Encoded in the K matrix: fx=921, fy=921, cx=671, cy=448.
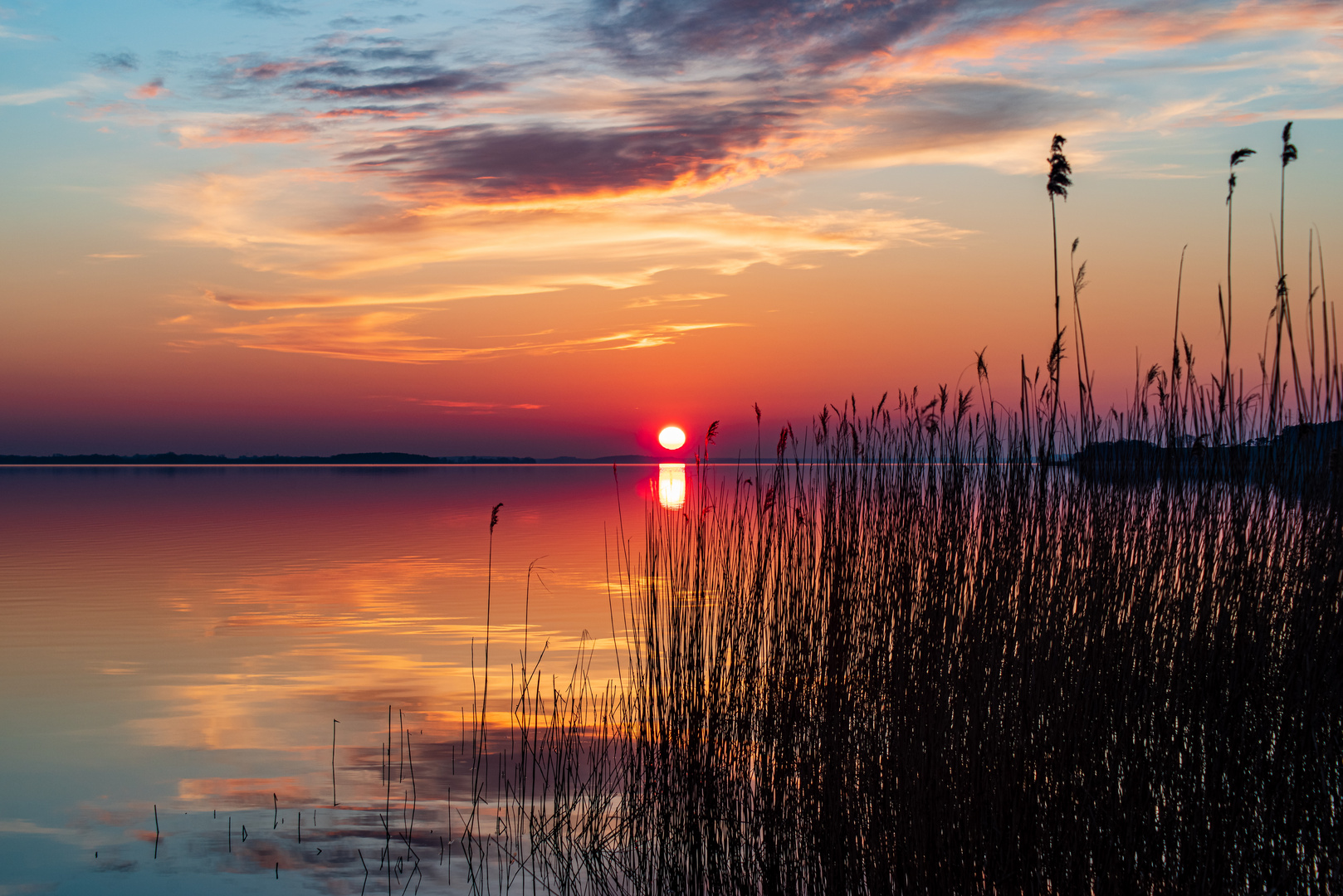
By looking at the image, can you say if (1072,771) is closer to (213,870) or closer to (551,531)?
(213,870)

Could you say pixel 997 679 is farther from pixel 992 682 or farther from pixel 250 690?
pixel 250 690

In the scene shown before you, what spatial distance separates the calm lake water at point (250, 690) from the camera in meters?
5.89

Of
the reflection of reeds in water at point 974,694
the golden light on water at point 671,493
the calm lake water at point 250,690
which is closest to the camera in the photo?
the reflection of reeds in water at point 974,694

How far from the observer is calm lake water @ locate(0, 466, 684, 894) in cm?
589

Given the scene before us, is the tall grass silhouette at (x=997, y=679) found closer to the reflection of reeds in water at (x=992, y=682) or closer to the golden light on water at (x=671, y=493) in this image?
the reflection of reeds in water at (x=992, y=682)

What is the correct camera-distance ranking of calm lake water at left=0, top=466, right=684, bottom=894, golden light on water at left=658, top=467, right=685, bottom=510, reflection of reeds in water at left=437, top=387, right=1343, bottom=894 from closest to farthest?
reflection of reeds in water at left=437, top=387, right=1343, bottom=894
calm lake water at left=0, top=466, right=684, bottom=894
golden light on water at left=658, top=467, right=685, bottom=510

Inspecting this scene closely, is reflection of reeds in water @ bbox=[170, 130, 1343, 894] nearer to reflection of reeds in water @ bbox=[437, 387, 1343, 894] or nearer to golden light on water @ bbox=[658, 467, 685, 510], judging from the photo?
reflection of reeds in water @ bbox=[437, 387, 1343, 894]

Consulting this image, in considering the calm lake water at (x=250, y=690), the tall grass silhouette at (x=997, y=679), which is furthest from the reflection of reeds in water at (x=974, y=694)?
the calm lake water at (x=250, y=690)

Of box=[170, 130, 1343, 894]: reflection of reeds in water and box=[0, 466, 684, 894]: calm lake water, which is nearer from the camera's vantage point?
box=[170, 130, 1343, 894]: reflection of reeds in water

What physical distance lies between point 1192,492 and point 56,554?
22600 millimetres

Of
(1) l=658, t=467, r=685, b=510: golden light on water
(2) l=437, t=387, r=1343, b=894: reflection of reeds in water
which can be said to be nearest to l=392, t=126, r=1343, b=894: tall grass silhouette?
(2) l=437, t=387, r=1343, b=894: reflection of reeds in water

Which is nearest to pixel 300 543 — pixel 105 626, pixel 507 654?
pixel 105 626

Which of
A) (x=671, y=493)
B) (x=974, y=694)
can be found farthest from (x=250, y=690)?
(x=671, y=493)

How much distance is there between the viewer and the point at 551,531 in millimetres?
26234
